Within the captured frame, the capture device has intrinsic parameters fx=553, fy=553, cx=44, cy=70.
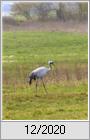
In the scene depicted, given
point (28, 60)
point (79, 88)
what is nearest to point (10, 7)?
point (28, 60)

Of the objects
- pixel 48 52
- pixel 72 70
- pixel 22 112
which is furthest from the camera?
pixel 48 52

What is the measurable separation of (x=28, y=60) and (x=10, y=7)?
1.09 metres

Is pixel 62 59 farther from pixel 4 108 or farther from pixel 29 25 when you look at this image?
pixel 4 108

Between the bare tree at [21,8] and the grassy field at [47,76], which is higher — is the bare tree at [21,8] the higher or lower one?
the higher one

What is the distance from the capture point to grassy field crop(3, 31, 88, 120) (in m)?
8.50

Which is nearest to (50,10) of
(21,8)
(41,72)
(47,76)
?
(21,8)

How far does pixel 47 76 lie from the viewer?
9516 mm

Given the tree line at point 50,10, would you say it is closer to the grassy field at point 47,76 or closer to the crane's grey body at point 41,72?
the grassy field at point 47,76

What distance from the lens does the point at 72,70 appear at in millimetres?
10430

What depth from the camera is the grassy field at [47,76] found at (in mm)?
8500

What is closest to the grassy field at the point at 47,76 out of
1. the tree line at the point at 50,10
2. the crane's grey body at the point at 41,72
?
the crane's grey body at the point at 41,72

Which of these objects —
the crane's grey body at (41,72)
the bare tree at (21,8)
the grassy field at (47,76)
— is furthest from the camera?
the bare tree at (21,8)

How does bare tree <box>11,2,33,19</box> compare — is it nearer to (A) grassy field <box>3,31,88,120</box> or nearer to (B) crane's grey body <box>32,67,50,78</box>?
(A) grassy field <box>3,31,88,120</box>

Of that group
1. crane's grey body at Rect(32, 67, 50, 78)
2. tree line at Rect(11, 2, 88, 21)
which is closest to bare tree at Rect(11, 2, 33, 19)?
tree line at Rect(11, 2, 88, 21)
